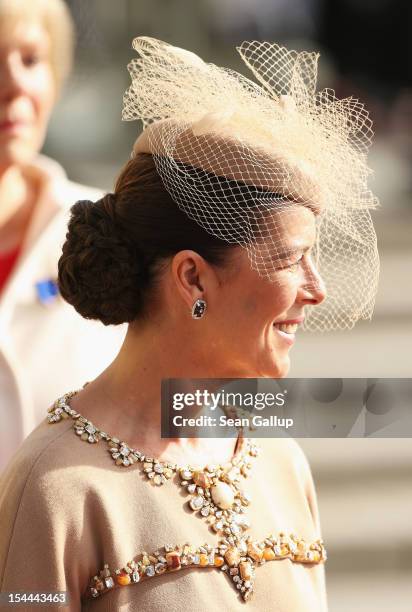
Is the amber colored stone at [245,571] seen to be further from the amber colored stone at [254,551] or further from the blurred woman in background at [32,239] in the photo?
the blurred woman in background at [32,239]

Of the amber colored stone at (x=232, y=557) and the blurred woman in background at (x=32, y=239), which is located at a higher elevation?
the blurred woman in background at (x=32, y=239)

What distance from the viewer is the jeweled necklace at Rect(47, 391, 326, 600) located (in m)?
1.53

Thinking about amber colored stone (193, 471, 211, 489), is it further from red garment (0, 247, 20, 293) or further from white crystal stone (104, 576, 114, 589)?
red garment (0, 247, 20, 293)

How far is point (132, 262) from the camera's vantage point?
1.64 meters

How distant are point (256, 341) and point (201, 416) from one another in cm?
18

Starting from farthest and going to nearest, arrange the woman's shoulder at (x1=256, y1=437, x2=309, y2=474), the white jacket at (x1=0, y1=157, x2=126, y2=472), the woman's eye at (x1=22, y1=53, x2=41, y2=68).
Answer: the woman's eye at (x1=22, y1=53, x2=41, y2=68) → the white jacket at (x1=0, y1=157, x2=126, y2=472) → the woman's shoulder at (x1=256, y1=437, x2=309, y2=474)

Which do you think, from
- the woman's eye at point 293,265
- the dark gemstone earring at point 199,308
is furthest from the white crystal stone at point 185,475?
the woman's eye at point 293,265

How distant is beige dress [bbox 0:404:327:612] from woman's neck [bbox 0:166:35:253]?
2.99 ft

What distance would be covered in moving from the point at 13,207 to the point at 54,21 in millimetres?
437

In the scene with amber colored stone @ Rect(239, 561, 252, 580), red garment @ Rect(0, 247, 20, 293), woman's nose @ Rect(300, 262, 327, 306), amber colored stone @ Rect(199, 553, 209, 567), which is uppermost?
red garment @ Rect(0, 247, 20, 293)

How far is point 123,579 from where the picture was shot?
1500 millimetres

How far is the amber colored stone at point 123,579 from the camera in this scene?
1.50 meters

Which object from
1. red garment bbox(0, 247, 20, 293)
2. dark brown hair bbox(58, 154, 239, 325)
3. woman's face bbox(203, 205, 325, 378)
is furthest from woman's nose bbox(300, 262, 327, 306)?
red garment bbox(0, 247, 20, 293)

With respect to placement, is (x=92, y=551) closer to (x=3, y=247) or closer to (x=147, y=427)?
(x=147, y=427)
